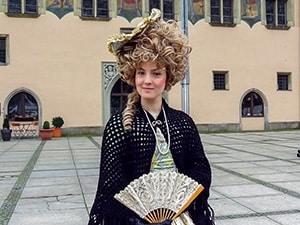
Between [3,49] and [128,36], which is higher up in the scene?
[3,49]

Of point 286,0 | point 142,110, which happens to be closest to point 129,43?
point 142,110

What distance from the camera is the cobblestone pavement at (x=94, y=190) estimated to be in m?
4.26

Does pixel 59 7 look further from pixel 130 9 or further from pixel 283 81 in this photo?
pixel 283 81

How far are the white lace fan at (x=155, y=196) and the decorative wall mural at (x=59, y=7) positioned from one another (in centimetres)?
1812

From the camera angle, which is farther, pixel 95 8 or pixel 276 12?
pixel 276 12

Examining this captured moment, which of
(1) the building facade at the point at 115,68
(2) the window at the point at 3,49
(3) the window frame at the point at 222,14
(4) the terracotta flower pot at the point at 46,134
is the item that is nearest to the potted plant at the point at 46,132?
(4) the terracotta flower pot at the point at 46,134

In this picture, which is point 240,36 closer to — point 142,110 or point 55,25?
point 55,25

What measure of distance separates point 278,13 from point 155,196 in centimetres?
2219

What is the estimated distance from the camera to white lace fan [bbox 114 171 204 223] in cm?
160

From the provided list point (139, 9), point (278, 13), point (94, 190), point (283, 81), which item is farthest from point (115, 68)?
point (94, 190)

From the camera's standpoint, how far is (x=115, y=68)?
61.1 ft

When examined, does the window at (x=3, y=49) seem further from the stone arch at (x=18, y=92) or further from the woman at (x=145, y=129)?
the woman at (x=145, y=129)

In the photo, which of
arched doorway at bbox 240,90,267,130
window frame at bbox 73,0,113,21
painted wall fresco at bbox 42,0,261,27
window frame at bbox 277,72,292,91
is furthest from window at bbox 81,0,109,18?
window frame at bbox 277,72,292,91

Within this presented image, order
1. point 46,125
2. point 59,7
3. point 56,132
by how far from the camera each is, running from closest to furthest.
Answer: point 46,125 < point 56,132 < point 59,7
